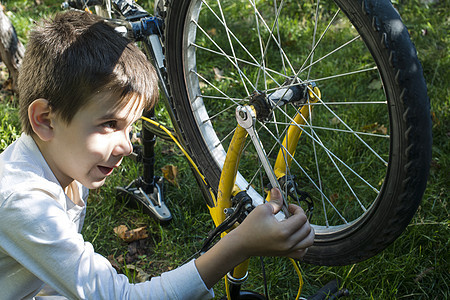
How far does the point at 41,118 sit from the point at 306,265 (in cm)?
127

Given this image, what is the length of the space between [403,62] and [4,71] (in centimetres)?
307

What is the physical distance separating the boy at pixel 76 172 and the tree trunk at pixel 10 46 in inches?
67.7

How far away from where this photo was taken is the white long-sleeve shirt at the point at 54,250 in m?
1.17

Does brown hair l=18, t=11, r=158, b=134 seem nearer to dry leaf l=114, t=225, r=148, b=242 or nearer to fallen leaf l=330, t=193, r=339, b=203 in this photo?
dry leaf l=114, t=225, r=148, b=242

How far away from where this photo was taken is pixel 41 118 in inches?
51.8

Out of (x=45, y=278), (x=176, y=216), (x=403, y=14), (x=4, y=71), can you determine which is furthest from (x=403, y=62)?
(x=4, y=71)

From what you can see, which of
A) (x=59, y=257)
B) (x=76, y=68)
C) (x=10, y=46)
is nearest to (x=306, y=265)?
(x=59, y=257)

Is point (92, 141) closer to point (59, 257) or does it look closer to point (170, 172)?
point (59, 257)

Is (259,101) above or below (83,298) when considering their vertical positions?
above

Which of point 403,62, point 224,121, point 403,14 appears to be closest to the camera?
point 403,62

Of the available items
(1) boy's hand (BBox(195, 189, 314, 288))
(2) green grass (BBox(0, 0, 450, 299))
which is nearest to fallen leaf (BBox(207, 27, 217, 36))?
(2) green grass (BBox(0, 0, 450, 299))

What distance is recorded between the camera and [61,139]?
4.32 feet

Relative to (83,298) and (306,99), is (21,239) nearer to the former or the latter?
(83,298)

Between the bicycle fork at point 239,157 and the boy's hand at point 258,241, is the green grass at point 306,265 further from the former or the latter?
the boy's hand at point 258,241
